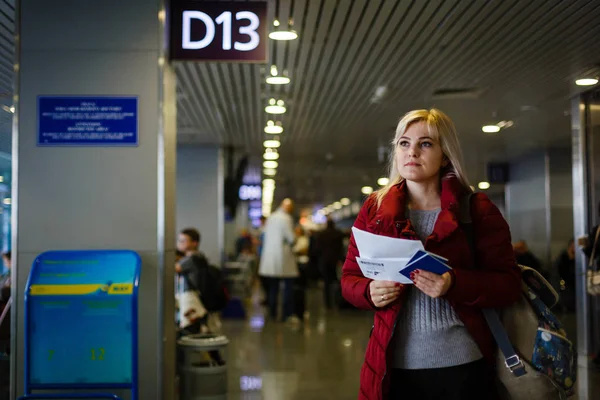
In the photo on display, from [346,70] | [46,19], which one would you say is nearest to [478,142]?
[346,70]

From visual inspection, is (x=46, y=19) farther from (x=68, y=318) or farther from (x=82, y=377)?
(x=82, y=377)

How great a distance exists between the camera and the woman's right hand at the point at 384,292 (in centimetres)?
216

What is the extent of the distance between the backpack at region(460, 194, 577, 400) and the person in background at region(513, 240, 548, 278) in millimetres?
7127

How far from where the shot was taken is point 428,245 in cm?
219

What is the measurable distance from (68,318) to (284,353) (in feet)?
14.7

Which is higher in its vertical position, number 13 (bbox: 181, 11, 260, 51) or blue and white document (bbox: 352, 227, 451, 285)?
number 13 (bbox: 181, 11, 260, 51)

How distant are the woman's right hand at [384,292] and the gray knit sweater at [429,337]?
83mm

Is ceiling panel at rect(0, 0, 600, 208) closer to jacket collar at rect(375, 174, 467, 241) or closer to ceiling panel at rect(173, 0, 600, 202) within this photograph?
ceiling panel at rect(173, 0, 600, 202)

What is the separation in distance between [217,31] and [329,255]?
934cm

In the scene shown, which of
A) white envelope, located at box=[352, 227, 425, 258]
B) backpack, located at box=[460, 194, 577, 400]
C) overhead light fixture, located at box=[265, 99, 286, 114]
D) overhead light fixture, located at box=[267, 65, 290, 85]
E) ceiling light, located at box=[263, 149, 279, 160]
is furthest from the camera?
ceiling light, located at box=[263, 149, 279, 160]

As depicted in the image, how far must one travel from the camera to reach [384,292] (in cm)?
217

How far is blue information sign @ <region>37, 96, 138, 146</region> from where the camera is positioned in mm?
4535

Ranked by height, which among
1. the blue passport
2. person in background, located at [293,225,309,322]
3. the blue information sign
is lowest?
person in background, located at [293,225,309,322]

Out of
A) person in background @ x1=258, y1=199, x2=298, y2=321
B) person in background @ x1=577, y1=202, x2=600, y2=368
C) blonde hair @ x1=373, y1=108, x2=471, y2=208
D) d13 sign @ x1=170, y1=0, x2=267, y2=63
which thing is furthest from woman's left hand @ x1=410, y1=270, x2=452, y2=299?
person in background @ x1=258, y1=199, x2=298, y2=321
